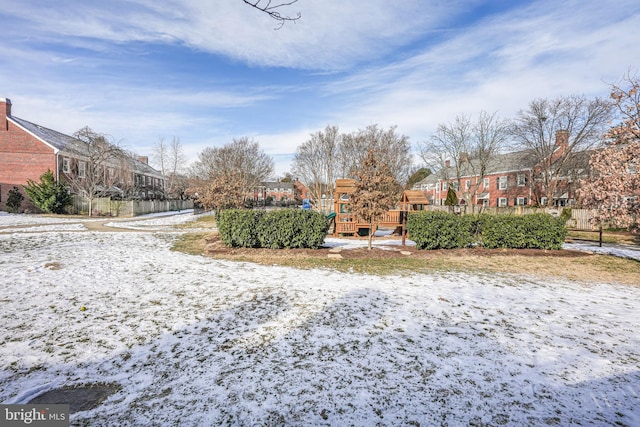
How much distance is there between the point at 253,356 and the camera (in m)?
3.69

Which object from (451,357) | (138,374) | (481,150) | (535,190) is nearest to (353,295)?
(451,357)

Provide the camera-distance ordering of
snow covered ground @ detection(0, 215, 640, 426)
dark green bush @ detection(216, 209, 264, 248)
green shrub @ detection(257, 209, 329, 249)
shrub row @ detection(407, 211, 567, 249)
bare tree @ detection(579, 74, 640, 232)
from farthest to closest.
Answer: shrub row @ detection(407, 211, 567, 249)
dark green bush @ detection(216, 209, 264, 248)
green shrub @ detection(257, 209, 329, 249)
bare tree @ detection(579, 74, 640, 232)
snow covered ground @ detection(0, 215, 640, 426)

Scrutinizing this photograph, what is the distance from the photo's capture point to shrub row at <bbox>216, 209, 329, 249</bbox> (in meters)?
10.7

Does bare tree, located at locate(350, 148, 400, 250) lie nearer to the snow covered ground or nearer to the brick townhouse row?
the snow covered ground

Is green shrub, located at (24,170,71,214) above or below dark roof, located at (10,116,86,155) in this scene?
below

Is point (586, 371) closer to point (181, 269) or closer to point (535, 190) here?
point (181, 269)

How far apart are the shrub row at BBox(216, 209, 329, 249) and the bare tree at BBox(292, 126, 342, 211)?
91.2 feet

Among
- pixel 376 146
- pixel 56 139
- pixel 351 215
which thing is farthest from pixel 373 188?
pixel 56 139

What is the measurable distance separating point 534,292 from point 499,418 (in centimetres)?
496

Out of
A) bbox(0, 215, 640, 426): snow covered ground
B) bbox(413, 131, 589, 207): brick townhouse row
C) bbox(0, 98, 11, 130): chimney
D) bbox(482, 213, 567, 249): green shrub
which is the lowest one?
bbox(0, 215, 640, 426): snow covered ground

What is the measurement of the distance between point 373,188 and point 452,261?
3.68 metres

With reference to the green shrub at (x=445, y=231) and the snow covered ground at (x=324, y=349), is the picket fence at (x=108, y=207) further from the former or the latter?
the green shrub at (x=445, y=231)

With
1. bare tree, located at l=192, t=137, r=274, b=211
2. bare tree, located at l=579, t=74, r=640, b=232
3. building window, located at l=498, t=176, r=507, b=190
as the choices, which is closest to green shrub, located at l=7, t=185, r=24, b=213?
bare tree, located at l=192, t=137, r=274, b=211

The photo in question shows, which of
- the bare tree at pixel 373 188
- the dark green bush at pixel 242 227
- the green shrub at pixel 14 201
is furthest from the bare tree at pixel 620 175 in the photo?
the green shrub at pixel 14 201
